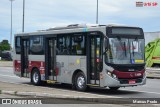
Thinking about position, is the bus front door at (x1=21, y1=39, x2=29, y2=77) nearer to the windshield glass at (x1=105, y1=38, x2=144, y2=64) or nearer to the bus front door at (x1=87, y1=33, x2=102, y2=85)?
the bus front door at (x1=87, y1=33, x2=102, y2=85)

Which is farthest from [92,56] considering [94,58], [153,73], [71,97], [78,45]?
[153,73]

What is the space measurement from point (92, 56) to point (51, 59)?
3579 mm

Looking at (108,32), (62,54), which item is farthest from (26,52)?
(108,32)

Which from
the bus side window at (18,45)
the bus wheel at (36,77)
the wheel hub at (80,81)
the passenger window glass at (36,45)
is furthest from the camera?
the bus side window at (18,45)

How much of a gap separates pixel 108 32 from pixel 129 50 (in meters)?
1.25

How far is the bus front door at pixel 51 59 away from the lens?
71.6 ft

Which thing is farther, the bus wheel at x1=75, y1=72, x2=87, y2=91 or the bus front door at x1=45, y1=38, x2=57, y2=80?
the bus front door at x1=45, y1=38, x2=57, y2=80

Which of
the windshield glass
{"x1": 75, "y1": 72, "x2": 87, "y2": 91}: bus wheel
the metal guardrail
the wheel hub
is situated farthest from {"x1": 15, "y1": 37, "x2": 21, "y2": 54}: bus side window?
the metal guardrail

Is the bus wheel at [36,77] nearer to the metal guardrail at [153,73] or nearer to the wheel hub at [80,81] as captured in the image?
the wheel hub at [80,81]

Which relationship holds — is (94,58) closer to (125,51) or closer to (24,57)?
(125,51)

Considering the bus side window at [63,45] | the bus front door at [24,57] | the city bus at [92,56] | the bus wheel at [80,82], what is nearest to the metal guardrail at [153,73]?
the bus front door at [24,57]

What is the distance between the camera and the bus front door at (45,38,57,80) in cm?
2183

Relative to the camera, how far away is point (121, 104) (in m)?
13.5

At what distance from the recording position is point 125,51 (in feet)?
61.2
